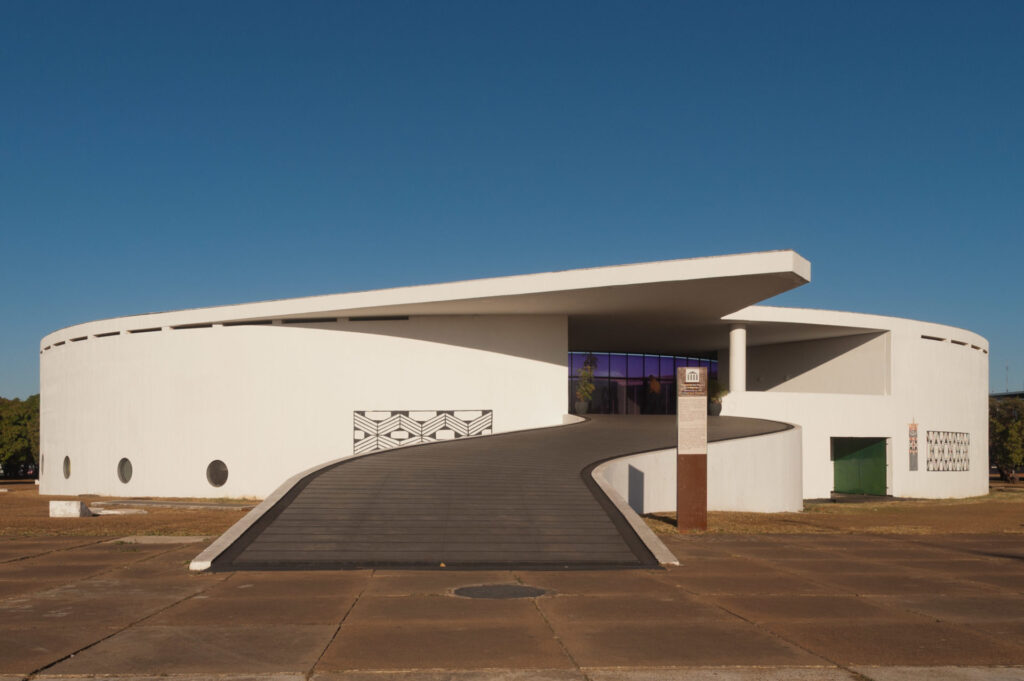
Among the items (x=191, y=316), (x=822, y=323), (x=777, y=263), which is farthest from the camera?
(x=822, y=323)

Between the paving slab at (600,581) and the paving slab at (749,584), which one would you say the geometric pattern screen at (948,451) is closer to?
the paving slab at (749,584)

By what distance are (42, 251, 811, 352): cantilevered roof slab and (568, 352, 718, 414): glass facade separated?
8.88 metres

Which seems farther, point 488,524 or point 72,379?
point 72,379

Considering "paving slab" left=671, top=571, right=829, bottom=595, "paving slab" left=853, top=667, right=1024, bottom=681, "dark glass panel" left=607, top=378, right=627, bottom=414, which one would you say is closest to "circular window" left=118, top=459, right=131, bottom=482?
"dark glass panel" left=607, top=378, right=627, bottom=414

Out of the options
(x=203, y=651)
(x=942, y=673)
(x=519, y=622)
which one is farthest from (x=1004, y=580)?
(x=203, y=651)

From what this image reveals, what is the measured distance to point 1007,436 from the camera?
5688 cm

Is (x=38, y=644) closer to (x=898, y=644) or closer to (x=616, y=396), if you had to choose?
(x=898, y=644)

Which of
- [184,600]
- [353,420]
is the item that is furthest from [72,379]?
[184,600]

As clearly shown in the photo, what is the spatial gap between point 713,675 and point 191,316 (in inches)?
1089

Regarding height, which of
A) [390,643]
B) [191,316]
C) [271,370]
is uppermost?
[191,316]

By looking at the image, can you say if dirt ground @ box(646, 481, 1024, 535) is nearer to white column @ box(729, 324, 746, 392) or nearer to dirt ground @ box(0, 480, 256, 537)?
dirt ground @ box(0, 480, 256, 537)

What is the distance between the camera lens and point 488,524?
40.4ft

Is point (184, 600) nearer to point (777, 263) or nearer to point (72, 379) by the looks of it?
point (777, 263)

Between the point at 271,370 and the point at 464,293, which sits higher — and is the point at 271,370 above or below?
below
